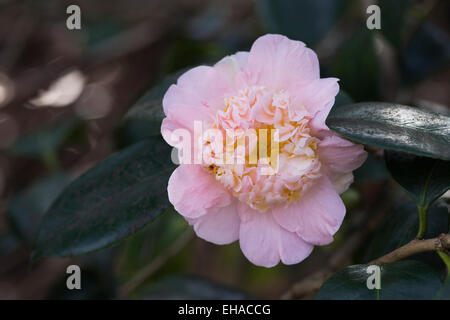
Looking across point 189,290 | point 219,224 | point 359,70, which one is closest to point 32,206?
point 189,290

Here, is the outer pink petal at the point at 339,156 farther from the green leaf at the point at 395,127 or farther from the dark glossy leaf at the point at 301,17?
the dark glossy leaf at the point at 301,17

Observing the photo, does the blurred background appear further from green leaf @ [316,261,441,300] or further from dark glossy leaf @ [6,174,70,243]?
green leaf @ [316,261,441,300]

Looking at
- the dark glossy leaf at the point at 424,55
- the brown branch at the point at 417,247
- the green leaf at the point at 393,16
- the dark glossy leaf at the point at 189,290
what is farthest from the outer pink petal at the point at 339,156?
the dark glossy leaf at the point at 424,55

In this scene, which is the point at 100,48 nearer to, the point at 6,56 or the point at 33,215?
the point at 6,56

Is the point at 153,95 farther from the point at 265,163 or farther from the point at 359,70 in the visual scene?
the point at 359,70

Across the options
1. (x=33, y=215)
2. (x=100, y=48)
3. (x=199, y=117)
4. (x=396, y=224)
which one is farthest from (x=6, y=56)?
(x=396, y=224)
